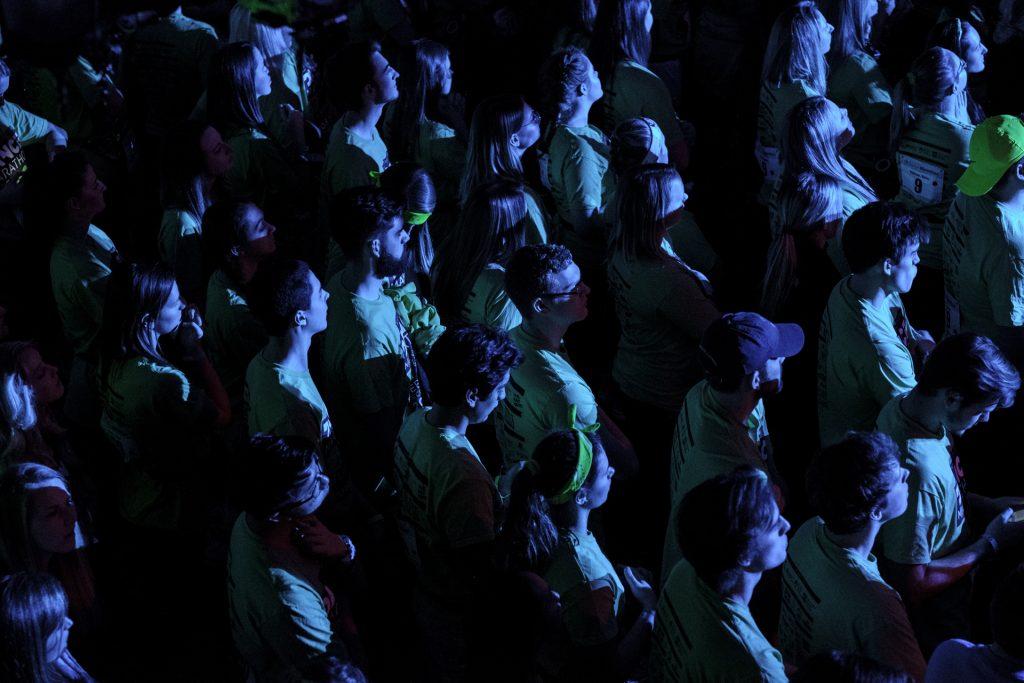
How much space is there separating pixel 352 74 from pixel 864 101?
313 centimetres

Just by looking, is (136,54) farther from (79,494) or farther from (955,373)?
(955,373)

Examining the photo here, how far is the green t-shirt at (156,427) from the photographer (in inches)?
177

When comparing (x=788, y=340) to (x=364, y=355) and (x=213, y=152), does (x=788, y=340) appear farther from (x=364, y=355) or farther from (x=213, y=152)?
(x=213, y=152)

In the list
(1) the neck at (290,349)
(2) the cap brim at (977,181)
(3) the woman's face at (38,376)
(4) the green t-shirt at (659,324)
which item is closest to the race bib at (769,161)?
(2) the cap brim at (977,181)

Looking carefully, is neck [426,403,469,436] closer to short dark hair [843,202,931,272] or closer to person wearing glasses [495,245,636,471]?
person wearing glasses [495,245,636,471]

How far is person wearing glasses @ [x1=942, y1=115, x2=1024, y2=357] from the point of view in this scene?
479cm

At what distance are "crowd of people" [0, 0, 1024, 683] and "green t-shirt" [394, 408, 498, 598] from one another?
A: 1 cm

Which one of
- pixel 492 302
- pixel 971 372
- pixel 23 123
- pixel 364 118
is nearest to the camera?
pixel 971 372

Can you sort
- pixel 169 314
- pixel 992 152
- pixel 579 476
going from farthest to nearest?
pixel 992 152, pixel 169 314, pixel 579 476

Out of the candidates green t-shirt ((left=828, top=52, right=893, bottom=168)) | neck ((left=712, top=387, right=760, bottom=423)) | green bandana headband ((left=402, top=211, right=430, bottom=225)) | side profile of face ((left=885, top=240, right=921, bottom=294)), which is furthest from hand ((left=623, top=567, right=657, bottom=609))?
green t-shirt ((left=828, top=52, right=893, bottom=168))

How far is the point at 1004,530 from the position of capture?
3.84m

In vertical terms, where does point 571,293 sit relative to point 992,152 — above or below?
below

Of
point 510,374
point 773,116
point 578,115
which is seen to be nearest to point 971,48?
point 773,116

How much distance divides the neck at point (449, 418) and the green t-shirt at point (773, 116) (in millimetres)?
3352
